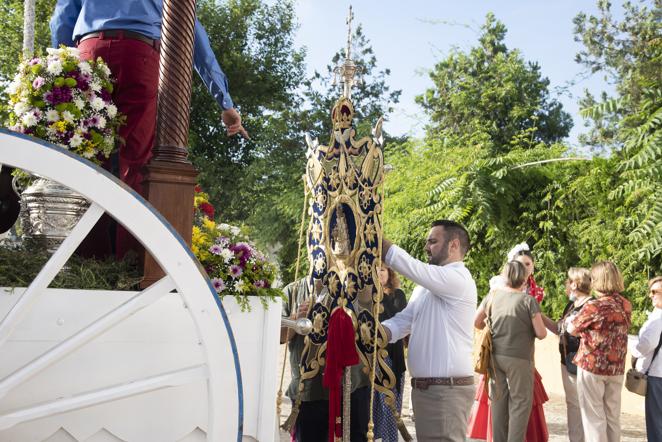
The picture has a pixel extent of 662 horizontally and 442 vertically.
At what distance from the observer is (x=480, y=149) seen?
11.0 metres

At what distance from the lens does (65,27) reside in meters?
3.61

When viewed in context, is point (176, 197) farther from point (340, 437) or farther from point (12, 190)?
point (340, 437)

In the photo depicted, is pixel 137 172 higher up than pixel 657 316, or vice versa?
Answer: pixel 137 172

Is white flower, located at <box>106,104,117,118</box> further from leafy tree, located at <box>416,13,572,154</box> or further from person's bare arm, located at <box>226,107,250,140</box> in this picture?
leafy tree, located at <box>416,13,572,154</box>

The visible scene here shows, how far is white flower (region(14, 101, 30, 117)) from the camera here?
2.81 meters

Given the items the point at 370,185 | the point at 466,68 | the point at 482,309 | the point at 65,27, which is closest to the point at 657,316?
the point at 482,309

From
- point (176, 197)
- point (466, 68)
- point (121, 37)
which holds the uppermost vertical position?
point (466, 68)

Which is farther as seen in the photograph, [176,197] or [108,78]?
[108,78]

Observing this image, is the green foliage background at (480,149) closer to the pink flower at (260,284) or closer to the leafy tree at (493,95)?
the leafy tree at (493,95)

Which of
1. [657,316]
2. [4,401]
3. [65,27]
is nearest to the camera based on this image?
[4,401]

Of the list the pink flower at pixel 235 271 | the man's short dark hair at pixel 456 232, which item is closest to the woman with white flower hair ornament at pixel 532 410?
the man's short dark hair at pixel 456 232

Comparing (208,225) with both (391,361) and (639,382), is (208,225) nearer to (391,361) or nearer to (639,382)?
(391,361)

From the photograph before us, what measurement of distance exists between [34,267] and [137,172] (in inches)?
36.1

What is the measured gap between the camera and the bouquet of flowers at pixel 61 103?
2812 millimetres
